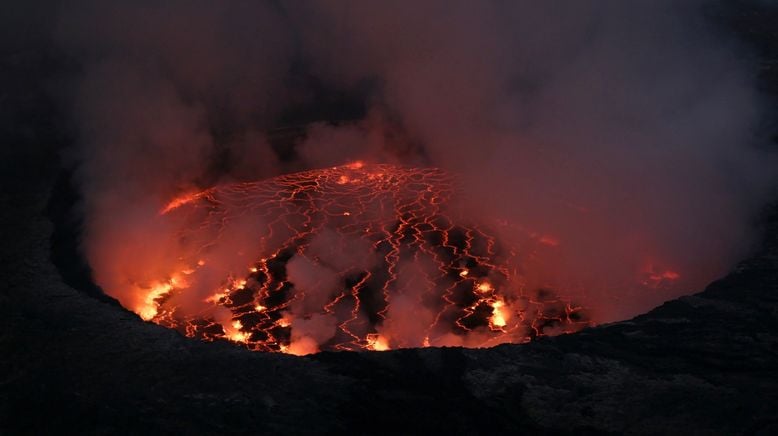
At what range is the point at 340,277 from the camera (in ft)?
21.8

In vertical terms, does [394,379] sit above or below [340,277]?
below

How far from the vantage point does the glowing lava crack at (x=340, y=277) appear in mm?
5754

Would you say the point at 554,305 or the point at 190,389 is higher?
the point at 554,305

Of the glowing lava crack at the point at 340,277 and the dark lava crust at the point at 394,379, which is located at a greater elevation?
the glowing lava crack at the point at 340,277

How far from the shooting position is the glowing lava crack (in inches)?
227

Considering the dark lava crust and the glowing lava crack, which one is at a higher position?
the glowing lava crack

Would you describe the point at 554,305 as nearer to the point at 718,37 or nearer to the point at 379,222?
the point at 379,222

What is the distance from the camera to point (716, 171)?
718 centimetres

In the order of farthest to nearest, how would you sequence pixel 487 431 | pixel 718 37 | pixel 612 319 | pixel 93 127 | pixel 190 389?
1. pixel 718 37
2. pixel 93 127
3. pixel 612 319
4. pixel 190 389
5. pixel 487 431

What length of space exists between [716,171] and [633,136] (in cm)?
140

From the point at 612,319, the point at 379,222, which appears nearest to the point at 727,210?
the point at 612,319

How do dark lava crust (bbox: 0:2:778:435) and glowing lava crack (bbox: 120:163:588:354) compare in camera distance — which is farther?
glowing lava crack (bbox: 120:163:588:354)

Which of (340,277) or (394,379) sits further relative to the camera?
(340,277)

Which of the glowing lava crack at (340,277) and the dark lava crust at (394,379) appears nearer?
the dark lava crust at (394,379)
